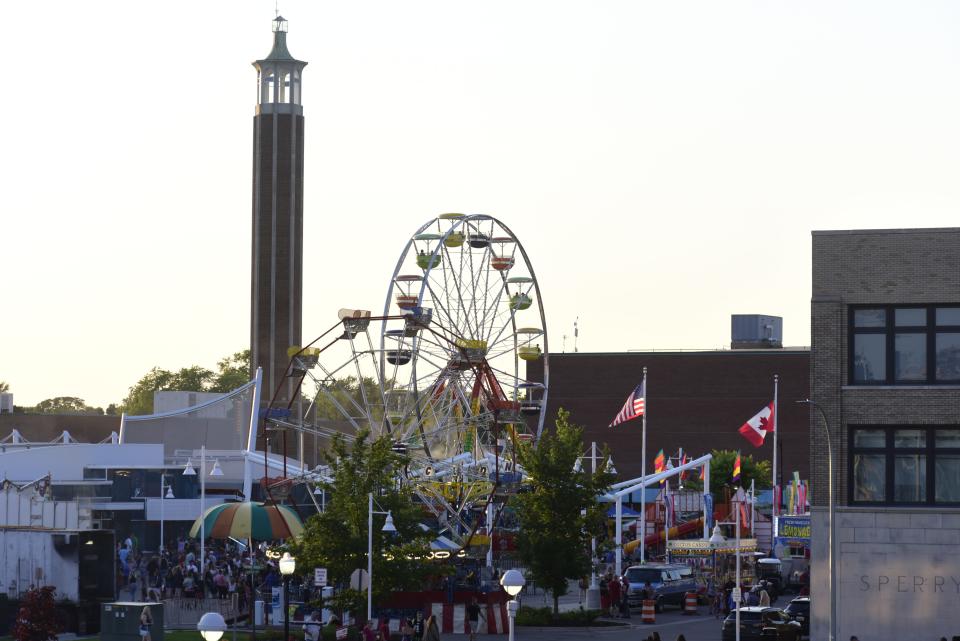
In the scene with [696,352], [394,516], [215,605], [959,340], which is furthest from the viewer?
[696,352]

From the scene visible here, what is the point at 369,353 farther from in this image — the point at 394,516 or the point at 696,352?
the point at 696,352

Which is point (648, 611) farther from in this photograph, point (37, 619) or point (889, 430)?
point (37, 619)

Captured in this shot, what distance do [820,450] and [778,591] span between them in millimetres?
26121

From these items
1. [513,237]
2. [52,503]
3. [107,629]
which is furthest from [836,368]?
[513,237]

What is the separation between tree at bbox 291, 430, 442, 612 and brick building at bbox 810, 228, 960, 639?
1186 cm

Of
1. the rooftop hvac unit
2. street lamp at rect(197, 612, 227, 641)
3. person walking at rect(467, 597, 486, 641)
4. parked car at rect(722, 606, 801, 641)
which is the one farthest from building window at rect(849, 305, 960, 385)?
the rooftop hvac unit

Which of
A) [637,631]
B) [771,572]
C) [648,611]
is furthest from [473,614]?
[771,572]

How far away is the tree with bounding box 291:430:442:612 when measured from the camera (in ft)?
165

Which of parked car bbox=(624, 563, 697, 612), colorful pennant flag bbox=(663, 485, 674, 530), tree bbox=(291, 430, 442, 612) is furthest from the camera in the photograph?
colorful pennant flag bbox=(663, 485, 674, 530)

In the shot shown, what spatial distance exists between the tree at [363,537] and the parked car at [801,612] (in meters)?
10.9

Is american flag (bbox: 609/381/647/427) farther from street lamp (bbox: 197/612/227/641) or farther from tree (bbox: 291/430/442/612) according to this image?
street lamp (bbox: 197/612/227/641)

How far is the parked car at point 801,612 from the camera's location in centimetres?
5281

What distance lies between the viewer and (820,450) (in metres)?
47.3

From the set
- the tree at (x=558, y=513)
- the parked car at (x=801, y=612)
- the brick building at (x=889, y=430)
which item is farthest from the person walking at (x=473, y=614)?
the brick building at (x=889, y=430)
